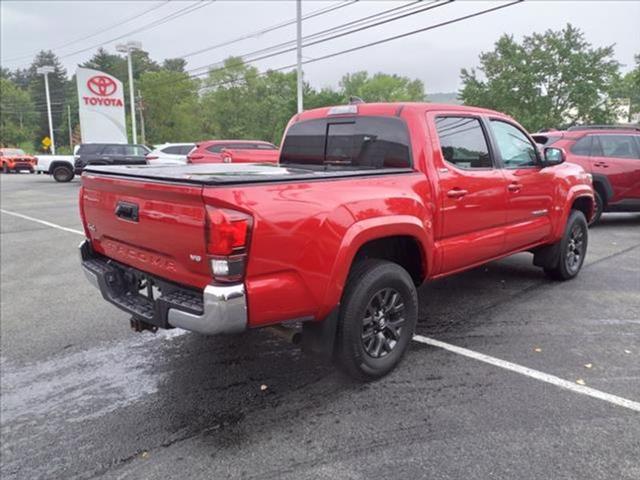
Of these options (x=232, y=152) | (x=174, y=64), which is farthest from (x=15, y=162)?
(x=174, y=64)

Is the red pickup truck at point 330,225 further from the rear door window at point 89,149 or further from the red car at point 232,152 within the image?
the rear door window at point 89,149

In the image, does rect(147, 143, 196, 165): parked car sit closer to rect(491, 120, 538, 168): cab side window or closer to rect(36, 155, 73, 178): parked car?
rect(36, 155, 73, 178): parked car

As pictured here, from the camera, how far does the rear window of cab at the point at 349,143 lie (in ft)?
12.8

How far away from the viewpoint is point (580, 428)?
2.91 m

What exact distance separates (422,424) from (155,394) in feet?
5.94

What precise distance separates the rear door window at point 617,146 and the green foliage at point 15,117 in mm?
82384

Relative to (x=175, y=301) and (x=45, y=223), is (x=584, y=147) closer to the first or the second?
(x=175, y=301)

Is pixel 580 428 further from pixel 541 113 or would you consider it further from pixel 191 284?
pixel 541 113

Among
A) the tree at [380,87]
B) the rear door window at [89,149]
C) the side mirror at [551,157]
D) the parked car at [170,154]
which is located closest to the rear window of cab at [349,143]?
the side mirror at [551,157]

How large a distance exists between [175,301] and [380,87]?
83.4 metres

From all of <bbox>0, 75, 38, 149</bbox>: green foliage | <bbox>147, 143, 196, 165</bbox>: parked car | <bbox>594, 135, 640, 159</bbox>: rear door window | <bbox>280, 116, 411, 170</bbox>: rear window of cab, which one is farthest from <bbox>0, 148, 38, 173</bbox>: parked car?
<bbox>0, 75, 38, 149</bbox>: green foliage

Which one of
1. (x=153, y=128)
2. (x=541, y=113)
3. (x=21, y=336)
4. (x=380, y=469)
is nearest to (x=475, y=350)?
(x=380, y=469)

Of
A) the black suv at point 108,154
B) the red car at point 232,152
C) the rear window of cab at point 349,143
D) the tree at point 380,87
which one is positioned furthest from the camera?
the tree at point 380,87

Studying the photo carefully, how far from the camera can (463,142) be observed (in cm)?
424
